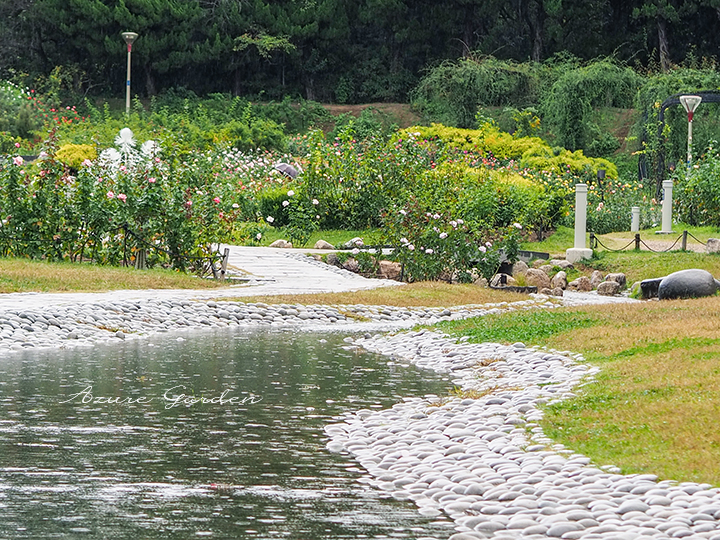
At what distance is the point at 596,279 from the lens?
18.9 m

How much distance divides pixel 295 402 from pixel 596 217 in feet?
56.1

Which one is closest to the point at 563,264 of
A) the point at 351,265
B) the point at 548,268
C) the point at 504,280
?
the point at 548,268

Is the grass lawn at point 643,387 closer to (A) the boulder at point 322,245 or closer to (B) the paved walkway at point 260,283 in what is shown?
(B) the paved walkway at point 260,283

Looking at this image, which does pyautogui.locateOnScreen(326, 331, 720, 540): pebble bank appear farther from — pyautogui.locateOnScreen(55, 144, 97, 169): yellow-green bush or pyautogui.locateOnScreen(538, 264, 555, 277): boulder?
pyautogui.locateOnScreen(55, 144, 97, 169): yellow-green bush

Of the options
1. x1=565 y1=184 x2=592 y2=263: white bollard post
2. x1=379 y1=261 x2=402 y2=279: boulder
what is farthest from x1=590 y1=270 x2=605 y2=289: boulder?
x1=379 y1=261 x2=402 y2=279: boulder

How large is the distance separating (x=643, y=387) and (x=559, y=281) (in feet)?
36.0

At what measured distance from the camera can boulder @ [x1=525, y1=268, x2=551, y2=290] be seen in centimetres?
1784

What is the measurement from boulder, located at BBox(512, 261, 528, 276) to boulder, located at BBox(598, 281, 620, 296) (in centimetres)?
136

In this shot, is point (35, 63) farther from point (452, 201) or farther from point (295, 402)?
point (295, 402)

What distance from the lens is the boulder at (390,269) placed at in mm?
18312

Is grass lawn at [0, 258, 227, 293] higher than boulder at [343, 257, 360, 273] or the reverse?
the reverse

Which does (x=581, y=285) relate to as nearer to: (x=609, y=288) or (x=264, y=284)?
(x=609, y=288)

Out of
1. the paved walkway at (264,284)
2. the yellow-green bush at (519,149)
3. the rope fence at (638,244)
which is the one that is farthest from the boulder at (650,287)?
the yellow-green bush at (519,149)

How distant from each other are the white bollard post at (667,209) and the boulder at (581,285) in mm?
4803
